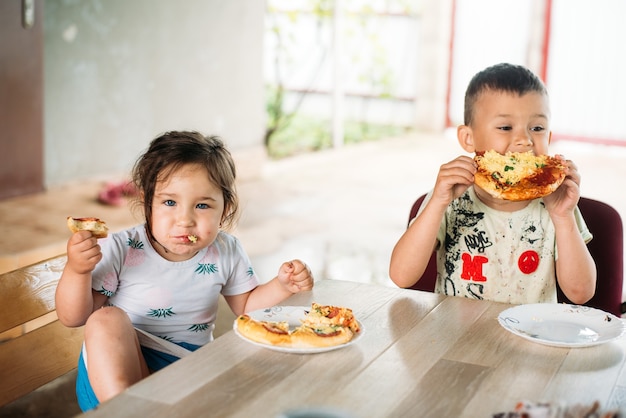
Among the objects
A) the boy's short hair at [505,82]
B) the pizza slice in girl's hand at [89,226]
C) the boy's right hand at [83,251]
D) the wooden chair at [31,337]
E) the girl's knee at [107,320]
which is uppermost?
the boy's short hair at [505,82]

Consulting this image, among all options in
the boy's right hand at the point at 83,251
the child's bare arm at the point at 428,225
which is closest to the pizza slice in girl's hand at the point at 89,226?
the boy's right hand at the point at 83,251

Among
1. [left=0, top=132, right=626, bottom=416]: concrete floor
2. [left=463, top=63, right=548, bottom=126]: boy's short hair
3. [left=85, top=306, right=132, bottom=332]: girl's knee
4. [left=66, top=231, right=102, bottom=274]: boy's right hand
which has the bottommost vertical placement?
[left=0, top=132, right=626, bottom=416]: concrete floor

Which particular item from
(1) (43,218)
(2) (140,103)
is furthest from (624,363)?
(2) (140,103)

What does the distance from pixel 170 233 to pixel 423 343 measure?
0.70m

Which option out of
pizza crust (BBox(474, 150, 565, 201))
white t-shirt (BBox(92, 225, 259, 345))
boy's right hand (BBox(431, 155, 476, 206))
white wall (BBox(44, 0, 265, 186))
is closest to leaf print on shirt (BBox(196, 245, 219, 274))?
white t-shirt (BBox(92, 225, 259, 345))

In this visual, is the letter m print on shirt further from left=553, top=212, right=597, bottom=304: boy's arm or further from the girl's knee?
the girl's knee

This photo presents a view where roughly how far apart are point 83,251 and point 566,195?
3.91 ft

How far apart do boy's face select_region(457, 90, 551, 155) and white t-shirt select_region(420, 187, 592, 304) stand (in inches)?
7.3

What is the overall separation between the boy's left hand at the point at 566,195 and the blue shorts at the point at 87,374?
0.98 meters

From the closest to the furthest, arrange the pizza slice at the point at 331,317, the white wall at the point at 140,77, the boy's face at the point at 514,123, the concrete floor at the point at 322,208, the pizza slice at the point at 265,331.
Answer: the pizza slice at the point at 265,331, the pizza slice at the point at 331,317, the boy's face at the point at 514,123, the concrete floor at the point at 322,208, the white wall at the point at 140,77

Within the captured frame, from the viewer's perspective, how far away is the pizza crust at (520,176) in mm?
2133

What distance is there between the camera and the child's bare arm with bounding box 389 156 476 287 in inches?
84.7

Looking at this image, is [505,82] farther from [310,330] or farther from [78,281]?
[78,281]

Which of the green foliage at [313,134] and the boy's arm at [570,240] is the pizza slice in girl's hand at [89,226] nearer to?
the boy's arm at [570,240]
